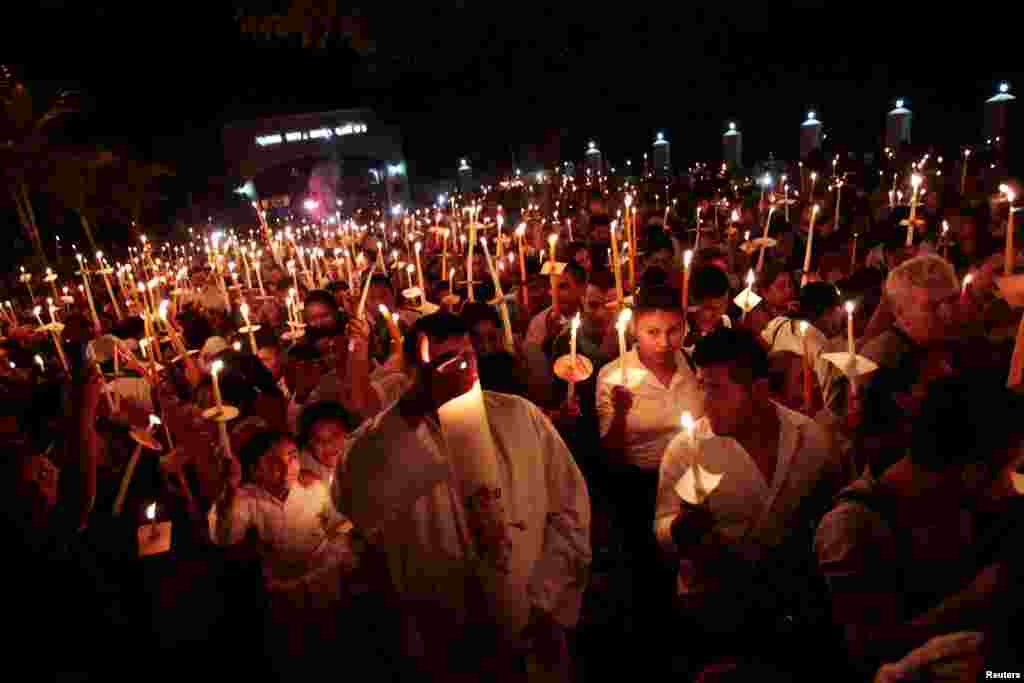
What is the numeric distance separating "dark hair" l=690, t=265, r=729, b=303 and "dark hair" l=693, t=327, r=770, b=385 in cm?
172

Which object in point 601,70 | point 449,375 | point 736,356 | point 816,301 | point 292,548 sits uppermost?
point 601,70

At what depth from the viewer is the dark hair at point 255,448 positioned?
11.3ft

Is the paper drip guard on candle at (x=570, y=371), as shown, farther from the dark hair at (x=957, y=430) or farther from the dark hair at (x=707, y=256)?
the dark hair at (x=707, y=256)

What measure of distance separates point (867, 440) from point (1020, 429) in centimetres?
64

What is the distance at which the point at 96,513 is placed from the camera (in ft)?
13.7

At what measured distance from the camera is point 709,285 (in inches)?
186

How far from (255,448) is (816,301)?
3532mm

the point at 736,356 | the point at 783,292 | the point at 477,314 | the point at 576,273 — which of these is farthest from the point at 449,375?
the point at 576,273

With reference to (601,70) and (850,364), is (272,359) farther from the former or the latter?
(601,70)

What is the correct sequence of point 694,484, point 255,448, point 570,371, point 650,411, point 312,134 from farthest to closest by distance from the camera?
point 312,134
point 650,411
point 255,448
point 570,371
point 694,484

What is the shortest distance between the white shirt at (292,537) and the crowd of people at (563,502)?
0.01m

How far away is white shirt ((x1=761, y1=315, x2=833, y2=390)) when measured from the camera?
3962 millimetres

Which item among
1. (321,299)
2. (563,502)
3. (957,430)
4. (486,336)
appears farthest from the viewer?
(321,299)

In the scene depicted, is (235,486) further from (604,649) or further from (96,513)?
(604,649)
